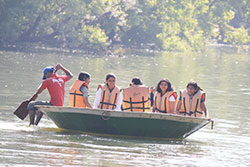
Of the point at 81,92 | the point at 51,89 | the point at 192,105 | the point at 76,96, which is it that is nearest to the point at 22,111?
the point at 51,89

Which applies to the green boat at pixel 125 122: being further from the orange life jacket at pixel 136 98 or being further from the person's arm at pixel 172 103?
the orange life jacket at pixel 136 98

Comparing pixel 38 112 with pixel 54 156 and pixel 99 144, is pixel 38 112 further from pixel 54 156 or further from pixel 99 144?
pixel 54 156

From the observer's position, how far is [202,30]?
60.0 meters

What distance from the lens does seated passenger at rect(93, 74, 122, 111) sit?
12.7 meters

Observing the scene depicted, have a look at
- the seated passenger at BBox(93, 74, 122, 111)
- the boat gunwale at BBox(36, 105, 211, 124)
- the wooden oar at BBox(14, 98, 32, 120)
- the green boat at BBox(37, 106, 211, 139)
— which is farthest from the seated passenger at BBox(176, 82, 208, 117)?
the wooden oar at BBox(14, 98, 32, 120)

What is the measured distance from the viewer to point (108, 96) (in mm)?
12789

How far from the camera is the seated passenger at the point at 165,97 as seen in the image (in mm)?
12703

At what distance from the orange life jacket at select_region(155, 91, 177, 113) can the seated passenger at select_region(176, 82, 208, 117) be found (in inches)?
8.9

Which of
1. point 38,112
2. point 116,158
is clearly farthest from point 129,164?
point 38,112

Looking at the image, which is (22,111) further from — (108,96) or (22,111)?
(108,96)

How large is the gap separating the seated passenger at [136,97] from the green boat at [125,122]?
625 millimetres

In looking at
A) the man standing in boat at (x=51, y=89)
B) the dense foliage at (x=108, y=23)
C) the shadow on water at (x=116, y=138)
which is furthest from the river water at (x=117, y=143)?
the dense foliage at (x=108, y=23)

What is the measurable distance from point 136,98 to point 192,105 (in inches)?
42.1

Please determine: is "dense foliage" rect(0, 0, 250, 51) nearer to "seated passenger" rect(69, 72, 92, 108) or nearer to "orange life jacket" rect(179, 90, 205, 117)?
"seated passenger" rect(69, 72, 92, 108)
